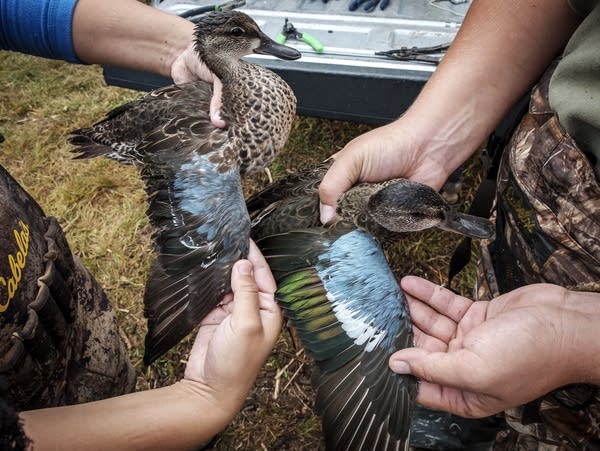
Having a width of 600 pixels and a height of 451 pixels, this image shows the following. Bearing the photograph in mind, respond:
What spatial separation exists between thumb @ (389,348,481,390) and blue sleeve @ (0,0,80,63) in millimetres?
2100

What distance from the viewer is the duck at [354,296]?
1759mm

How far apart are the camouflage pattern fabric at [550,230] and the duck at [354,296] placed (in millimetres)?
267

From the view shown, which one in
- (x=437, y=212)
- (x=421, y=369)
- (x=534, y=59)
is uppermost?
(x=534, y=59)

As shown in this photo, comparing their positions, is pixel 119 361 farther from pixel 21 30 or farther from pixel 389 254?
pixel 389 254

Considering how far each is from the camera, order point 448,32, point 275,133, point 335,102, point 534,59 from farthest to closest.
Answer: point 448,32, point 335,102, point 275,133, point 534,59

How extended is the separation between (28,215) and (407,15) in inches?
117

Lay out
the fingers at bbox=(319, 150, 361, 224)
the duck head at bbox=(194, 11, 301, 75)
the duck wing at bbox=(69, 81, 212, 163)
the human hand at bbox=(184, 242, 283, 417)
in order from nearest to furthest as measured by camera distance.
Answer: the human hand at bbox=(184, 242, 283, 417)
the fingers at bbox=(319, 150, 361, 224)
the duck wing at bbox=(69, 81, 212, 163)
the duck head at bbox=(194, 11, 301, 75)

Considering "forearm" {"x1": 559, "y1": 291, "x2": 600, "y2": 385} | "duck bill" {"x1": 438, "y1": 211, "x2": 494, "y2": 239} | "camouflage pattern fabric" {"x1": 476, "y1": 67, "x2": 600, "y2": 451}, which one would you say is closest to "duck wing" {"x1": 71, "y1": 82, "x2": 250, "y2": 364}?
"duck bill" {"x1": 438, "y1": 211, "x2": 494, "y2": 239}

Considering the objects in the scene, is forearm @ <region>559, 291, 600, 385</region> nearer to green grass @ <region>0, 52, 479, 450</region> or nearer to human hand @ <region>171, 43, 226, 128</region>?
green grass @ <region>0, 52, 479, 450</region>

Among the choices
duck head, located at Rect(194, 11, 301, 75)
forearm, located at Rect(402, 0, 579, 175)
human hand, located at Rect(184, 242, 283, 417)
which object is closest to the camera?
human hand, located at Rect(184, 242, 283, 417)

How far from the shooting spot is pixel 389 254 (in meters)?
3.46

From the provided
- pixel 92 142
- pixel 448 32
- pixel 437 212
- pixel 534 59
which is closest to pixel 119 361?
pixel 92 142

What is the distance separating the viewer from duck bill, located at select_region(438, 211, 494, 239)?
80.9 inches

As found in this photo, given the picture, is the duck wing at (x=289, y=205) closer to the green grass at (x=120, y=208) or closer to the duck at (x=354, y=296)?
the duck at (x=354, y=296)
